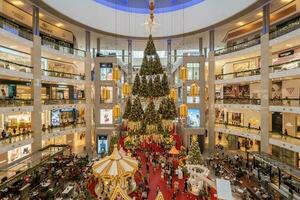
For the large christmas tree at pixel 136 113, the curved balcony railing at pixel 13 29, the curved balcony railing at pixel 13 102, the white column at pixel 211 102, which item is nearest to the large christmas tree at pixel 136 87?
the large christmas tree at pixel 136 113

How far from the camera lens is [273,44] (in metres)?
17.1

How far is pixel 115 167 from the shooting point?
429 inches

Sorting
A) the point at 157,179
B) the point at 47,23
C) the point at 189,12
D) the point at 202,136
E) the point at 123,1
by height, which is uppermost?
the point at 123,1

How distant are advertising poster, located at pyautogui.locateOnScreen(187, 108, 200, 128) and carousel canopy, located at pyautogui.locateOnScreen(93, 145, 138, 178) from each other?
1316 cm

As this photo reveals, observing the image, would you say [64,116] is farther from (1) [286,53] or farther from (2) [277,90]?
(1) [286,53]

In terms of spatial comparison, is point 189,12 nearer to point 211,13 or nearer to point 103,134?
point 211,13

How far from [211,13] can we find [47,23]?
55.6 feet

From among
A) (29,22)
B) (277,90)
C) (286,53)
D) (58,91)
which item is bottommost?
(277,90)

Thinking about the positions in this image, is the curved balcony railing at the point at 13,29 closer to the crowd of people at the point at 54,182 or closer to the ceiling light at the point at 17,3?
the ceiling light at the point at 17,3

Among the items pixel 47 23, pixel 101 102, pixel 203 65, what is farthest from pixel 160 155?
pixel 47 23

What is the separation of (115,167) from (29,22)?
57.3 ft

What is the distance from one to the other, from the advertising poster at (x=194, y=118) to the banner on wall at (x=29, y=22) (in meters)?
16.6

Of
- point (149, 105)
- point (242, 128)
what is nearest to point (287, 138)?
point (242, 128)

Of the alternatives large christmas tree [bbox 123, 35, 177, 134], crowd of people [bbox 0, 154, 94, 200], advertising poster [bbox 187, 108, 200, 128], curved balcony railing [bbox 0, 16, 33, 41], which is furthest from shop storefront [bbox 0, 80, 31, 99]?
advertising poster [bbox 187, 108, 200, 128]
